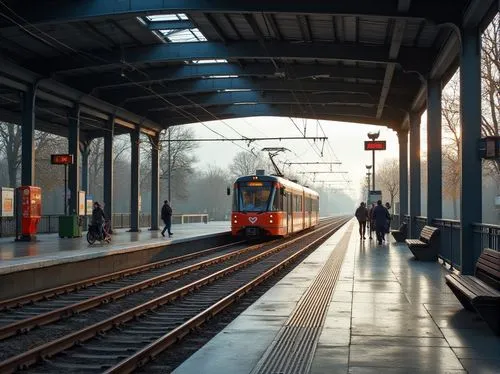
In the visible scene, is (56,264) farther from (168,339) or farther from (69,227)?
(69,227)

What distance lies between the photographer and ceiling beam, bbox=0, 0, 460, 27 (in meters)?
15.1

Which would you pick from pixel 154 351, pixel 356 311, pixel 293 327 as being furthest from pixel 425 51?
pixel 154 351

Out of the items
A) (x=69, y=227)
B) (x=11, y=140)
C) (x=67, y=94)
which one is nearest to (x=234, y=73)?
(x=67, y=94)

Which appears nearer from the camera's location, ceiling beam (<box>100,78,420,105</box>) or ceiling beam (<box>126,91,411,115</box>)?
ceiling beam (<box>100,78,420,105</box>)

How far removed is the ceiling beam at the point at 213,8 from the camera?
15109 mm

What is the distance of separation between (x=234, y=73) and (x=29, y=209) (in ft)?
28.4

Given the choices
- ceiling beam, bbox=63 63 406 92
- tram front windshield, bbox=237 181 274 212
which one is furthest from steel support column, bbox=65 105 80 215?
tram front windshield, bbox=237 181 274 212

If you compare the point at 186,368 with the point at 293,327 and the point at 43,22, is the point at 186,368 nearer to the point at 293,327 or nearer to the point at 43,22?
the point at 293,327

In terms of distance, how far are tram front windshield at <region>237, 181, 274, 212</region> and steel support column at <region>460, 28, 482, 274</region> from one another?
16.2m

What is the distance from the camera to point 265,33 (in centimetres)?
2036

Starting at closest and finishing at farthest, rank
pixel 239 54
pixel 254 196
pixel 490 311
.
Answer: pixel 490 311 < pixel 239 54 < pixel 254 196

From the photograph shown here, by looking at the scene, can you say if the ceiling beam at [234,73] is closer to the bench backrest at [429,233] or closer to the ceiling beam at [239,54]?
the ceiling beam at [239,54]

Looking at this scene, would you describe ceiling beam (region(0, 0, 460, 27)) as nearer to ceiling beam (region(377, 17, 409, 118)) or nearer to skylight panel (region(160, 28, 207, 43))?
ceiling beam (region(377, 17, 409, 118))

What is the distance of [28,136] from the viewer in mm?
23250
